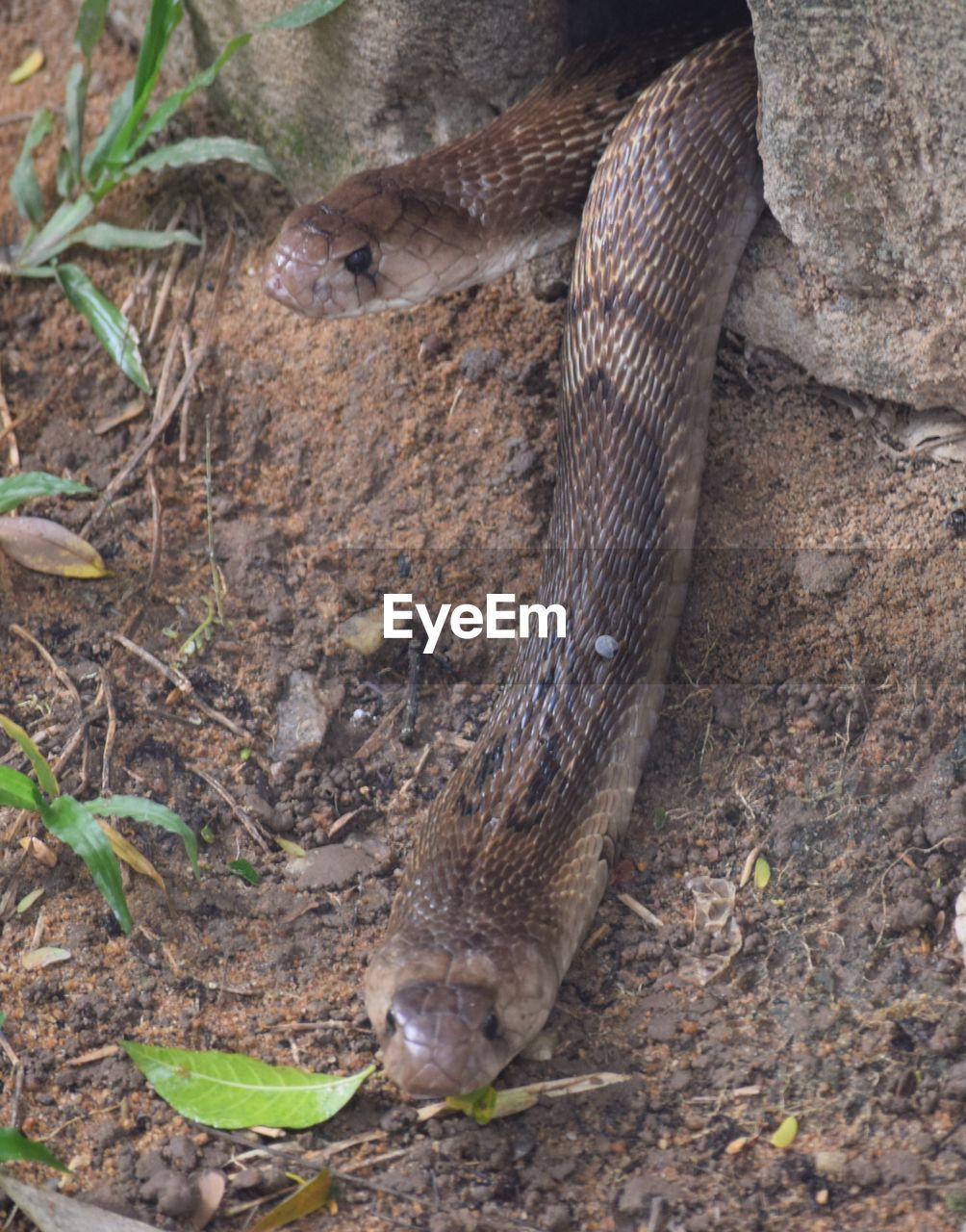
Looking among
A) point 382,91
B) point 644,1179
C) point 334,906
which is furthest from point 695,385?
point 644,1179

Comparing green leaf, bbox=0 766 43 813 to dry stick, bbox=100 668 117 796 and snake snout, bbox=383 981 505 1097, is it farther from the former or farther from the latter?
snake snout, bbox=383 981 505 1097

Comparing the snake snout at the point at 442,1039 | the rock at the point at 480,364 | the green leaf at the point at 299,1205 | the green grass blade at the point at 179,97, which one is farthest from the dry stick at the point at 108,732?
the green grass blade at the point at 179,97

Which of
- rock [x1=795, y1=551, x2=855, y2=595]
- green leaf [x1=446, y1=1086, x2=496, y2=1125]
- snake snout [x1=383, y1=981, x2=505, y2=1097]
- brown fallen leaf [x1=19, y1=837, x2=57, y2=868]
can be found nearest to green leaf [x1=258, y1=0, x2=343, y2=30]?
rock [x1=795, y1=551, x2=855, y2=595]

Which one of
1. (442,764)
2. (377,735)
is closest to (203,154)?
(377,735)

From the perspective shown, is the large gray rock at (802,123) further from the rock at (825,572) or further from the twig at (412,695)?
the twig at (412,695)

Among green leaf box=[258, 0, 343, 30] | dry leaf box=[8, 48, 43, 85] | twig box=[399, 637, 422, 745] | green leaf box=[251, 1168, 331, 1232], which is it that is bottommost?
green leaf box=[251, 1168, 331, 1232]

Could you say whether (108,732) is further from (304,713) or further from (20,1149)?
(20,1149)
